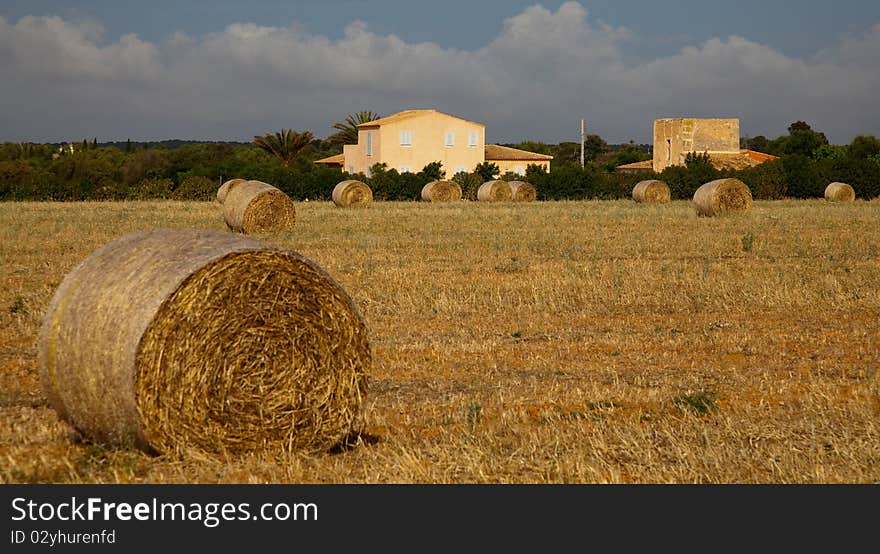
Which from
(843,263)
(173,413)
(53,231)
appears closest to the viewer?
(173,413)

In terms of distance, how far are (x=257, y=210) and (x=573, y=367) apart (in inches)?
727

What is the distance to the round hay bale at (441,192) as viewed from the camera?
48.9m

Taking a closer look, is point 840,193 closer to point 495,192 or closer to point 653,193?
point 653,193

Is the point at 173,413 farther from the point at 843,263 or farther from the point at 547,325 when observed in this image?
the point at 843,263

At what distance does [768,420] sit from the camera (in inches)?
333

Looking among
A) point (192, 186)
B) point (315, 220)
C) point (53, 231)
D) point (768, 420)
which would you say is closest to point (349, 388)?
point (768, 420)

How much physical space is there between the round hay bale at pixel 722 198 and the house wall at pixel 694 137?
53248 millimetres

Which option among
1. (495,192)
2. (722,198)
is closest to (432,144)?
(495,192)

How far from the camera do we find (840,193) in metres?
49.0

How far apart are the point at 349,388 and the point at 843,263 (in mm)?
13950

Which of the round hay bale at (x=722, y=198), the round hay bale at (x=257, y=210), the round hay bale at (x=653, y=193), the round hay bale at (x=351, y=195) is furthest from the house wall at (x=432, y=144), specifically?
the round hay bale at (x=257, y=210)

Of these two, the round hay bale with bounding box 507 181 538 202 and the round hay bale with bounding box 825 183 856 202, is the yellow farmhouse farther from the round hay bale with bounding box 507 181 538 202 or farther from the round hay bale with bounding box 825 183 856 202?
the round hay bale with bounding box 825 183 856 202

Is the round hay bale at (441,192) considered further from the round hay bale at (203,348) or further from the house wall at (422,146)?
the round hay bale at (203,348)

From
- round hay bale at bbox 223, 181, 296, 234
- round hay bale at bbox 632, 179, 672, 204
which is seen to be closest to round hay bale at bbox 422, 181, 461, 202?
round hay bale at bbox 632, 179, 672, 204
